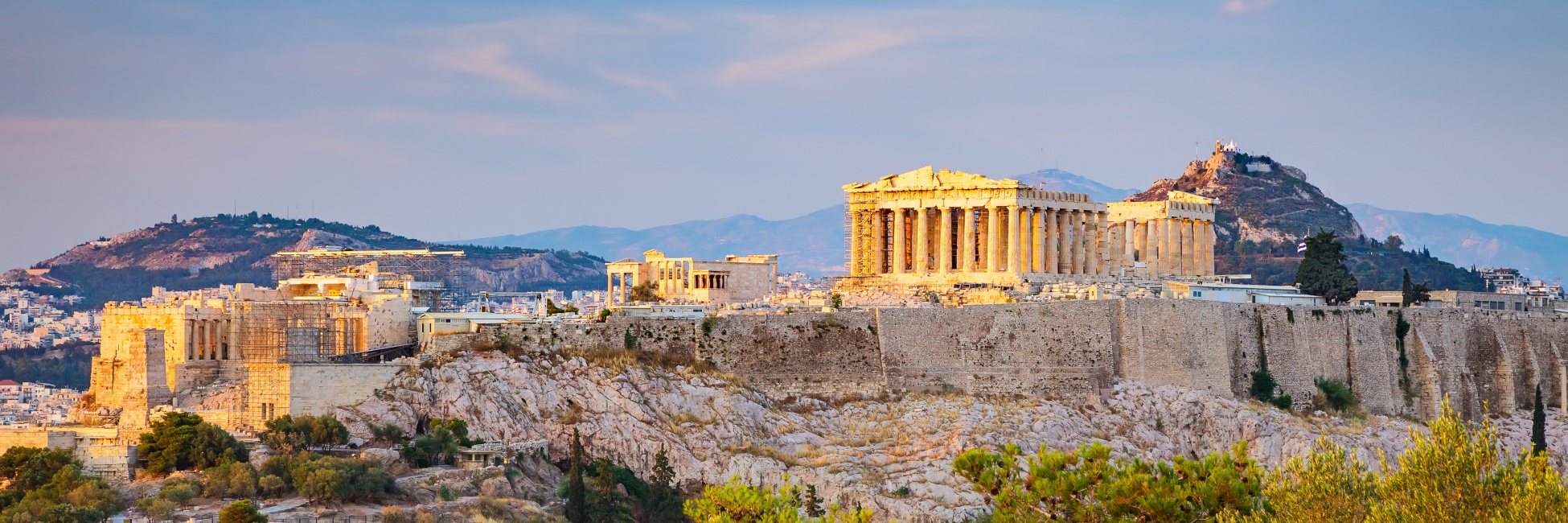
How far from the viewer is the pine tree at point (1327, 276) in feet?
290

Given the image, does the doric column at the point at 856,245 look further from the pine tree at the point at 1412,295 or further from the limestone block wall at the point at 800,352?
the pine tree at the point at 1412,295

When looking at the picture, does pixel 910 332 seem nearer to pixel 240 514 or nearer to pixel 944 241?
pixel 944 241

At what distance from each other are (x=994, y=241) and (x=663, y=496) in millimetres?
24995

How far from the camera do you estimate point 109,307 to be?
59.2m

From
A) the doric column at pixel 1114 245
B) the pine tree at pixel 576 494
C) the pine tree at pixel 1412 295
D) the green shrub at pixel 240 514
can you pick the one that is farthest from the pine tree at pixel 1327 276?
the green shrub at pixel 240 514

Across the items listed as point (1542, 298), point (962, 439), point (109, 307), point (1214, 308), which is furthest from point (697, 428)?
point (1542, 298)

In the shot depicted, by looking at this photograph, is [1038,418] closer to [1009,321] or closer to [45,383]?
[1009,321]

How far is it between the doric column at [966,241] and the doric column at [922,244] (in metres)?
1.26

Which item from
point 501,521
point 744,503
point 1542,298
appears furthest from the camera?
point 1542,298

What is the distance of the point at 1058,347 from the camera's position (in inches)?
2648

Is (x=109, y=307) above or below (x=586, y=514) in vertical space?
above

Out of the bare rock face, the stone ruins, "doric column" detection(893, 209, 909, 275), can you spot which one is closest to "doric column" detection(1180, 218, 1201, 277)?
"doric column" detection(893, 209, 909, 275)

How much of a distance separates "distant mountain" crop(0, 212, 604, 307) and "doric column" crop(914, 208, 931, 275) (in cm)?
4539

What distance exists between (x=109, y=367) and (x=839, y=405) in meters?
21.1
